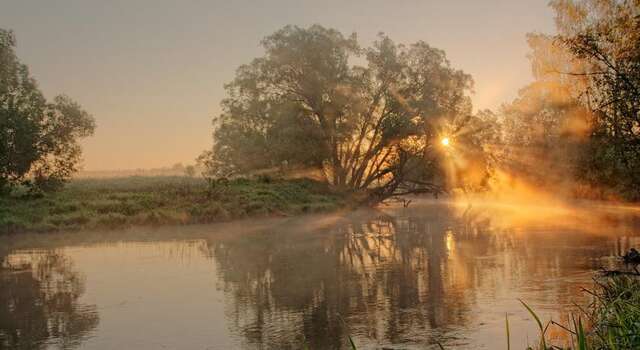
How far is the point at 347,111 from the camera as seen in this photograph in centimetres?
4966

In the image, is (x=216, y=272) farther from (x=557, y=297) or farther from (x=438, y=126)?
(x=438, y=126)

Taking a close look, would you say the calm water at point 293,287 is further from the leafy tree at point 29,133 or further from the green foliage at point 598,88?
the leafy tree at point 29,133

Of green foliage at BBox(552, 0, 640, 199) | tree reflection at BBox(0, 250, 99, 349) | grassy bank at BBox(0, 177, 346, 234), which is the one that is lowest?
tree reflection at BBox(0, 250, 99, 349)

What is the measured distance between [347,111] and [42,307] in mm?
38253

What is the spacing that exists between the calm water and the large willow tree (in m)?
20.4

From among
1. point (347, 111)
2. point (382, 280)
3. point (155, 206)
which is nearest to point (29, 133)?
point (155, 206)

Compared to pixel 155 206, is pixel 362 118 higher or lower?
higher

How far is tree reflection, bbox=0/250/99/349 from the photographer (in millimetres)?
10359

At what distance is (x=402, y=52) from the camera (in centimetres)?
5000

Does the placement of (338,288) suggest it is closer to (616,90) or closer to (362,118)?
(616,90)

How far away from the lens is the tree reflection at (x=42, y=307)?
408 inches

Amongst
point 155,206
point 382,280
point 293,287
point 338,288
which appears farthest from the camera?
point 155,206

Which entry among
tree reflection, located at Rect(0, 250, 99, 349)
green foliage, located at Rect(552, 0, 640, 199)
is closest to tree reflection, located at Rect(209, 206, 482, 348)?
tree reflection, located at Rect(0, 250, 99, 349)

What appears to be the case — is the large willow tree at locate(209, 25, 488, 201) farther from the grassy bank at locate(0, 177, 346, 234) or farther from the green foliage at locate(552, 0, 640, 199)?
the green foliage at locate(552, 0, 640, 199)
